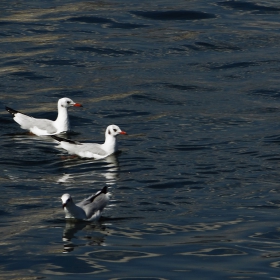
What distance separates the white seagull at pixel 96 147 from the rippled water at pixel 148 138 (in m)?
0.17

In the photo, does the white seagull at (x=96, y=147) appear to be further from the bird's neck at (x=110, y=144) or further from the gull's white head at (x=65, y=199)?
the gull's white head at (x=65, y=199)

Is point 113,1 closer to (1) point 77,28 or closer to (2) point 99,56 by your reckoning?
(1) point 77,28

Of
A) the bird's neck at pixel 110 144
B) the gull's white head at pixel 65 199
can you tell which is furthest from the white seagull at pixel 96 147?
the gull's white head at pixel 65 199

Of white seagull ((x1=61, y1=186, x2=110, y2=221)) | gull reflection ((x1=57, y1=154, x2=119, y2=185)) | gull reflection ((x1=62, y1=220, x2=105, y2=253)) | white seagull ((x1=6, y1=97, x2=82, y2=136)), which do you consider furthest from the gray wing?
white seagull ((x1=6, y1=97, x2=82, y2=136))

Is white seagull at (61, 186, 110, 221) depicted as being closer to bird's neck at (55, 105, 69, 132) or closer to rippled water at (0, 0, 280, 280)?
rippled water at (0, 0, 280, 280)

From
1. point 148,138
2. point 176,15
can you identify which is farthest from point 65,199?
point 176,15

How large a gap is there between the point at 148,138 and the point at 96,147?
167 cm

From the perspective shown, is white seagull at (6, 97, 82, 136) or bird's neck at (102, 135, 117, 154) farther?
white seagull at (6, 97, 82, 136)

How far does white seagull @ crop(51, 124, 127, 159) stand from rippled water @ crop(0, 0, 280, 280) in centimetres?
17

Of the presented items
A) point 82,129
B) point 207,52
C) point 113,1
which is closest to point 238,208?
point 82,129

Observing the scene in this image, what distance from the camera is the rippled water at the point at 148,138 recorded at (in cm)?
A: 1389

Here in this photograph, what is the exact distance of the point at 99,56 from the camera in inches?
1129

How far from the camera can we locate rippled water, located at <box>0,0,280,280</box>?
13891 millimetres

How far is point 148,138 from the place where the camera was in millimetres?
21047
